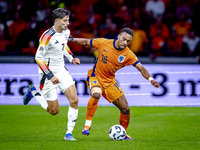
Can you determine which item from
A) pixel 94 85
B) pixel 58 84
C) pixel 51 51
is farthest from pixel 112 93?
pixel 51 51

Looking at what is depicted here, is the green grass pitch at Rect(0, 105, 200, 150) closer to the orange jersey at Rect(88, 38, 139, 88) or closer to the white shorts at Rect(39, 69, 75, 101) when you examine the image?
the white shorts at Rect(39, 69, 75, 101)

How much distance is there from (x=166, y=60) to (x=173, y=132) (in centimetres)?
394

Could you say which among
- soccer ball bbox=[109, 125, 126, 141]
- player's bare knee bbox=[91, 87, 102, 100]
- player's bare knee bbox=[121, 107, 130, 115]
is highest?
player's bare knee bbox=[91, 87, 102, 100]

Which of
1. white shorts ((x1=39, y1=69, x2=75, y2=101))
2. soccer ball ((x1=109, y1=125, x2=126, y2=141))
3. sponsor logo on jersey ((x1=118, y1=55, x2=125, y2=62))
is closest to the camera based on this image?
soccer ball ((x1=109, y1=125, x2=126, y2=141))

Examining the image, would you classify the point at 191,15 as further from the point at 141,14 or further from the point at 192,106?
the point at 192,106

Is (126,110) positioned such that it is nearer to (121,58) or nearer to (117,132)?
(117,132)

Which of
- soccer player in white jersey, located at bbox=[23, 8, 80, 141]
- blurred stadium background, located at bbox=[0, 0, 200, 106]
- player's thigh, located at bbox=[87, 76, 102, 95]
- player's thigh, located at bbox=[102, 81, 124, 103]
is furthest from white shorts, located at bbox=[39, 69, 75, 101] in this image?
blurred stadium background, located at bbox=[0, 0, 200, 106]

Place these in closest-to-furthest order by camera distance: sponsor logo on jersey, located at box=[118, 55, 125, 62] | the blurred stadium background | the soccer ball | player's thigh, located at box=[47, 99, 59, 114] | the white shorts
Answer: the soccer ball, the white shorts, sponsor logo on jersey, located at box=[118, 55, 125, 62], player's thigh, located at box=[47, 99, 59, 114], the blurred stadium background

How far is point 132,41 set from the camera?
37.4ft

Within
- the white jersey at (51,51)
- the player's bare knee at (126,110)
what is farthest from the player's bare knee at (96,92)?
the white jersey at (51,51)

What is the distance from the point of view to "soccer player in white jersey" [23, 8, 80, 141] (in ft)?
18.4

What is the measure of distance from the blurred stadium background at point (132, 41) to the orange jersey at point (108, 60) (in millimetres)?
3831

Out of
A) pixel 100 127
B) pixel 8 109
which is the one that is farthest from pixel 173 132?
pixel 8 109

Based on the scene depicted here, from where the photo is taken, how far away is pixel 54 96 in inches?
243
